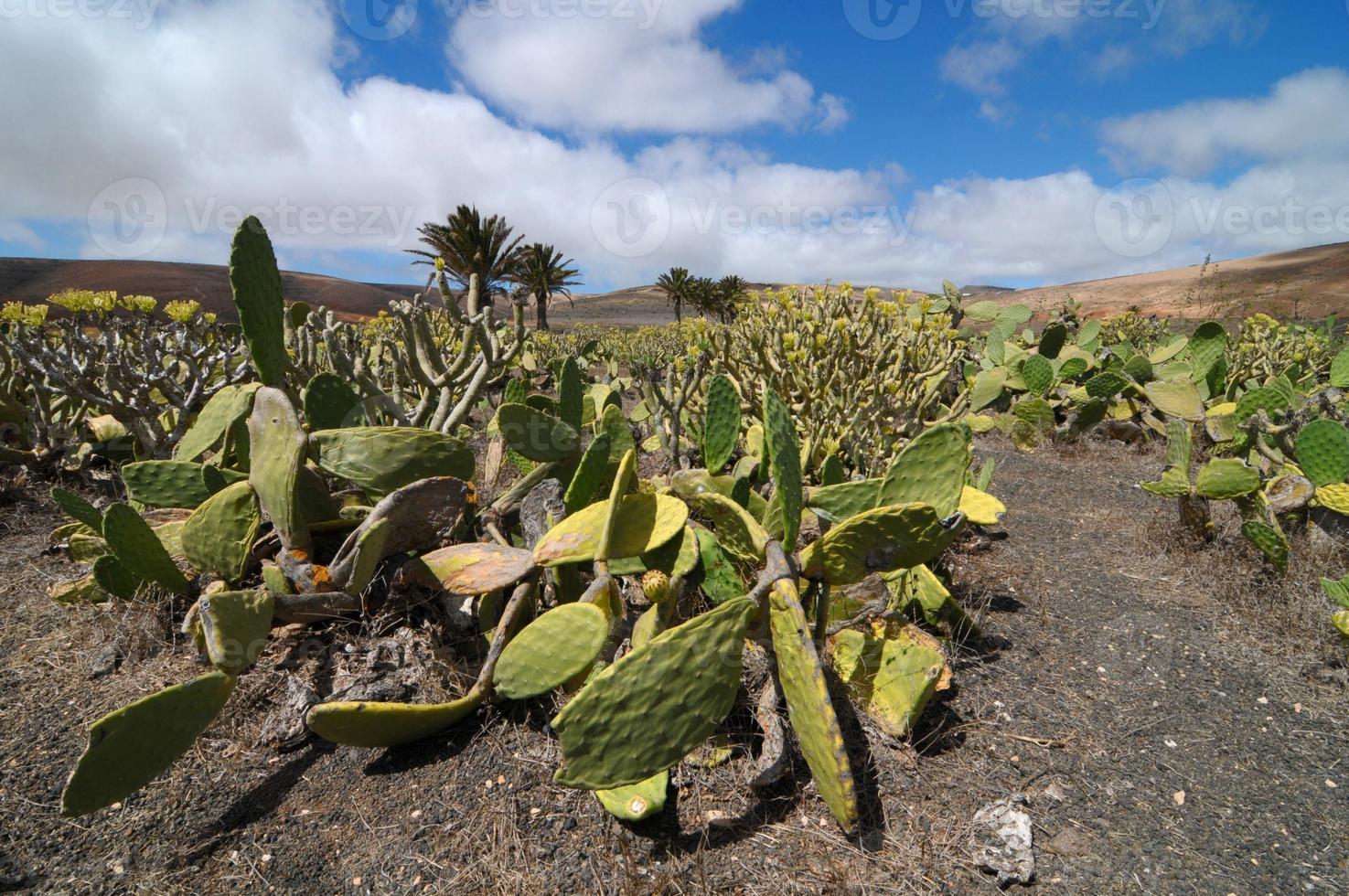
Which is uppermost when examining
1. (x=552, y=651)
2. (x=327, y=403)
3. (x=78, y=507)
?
(x=327, y=403)

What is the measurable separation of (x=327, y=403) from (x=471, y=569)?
102 centimetres

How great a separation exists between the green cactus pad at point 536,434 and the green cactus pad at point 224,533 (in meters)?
0.90

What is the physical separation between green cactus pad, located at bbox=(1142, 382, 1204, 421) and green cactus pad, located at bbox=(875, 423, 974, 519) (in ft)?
16.7

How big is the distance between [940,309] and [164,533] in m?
6.83

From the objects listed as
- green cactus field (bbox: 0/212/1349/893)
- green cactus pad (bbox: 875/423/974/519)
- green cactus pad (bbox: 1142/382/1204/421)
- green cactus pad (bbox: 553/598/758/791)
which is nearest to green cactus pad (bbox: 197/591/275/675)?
green cactus field (bbox: 0/212/1349/893)

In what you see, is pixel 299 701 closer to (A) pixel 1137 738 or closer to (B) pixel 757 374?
(A) pixel 1137 738

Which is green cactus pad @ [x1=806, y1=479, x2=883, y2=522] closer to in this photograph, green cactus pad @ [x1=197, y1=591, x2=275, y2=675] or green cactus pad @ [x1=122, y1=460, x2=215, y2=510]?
green cactus pad @ [x1=197, y1=591, x2=275, y2=675]

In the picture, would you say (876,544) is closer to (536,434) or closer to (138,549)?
(536,434)

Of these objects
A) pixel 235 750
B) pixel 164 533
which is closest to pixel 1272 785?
pixel 235 750

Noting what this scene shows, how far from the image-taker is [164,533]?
2.51 metres

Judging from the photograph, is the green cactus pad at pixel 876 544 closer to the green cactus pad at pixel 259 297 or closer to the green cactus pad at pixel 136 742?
the green cactus pad at pixel 136 742

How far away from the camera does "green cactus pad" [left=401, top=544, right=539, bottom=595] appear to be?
2.01 meters

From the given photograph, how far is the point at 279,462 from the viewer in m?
2.14

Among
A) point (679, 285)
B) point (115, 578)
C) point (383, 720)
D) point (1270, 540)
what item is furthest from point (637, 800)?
point (679, 285)
